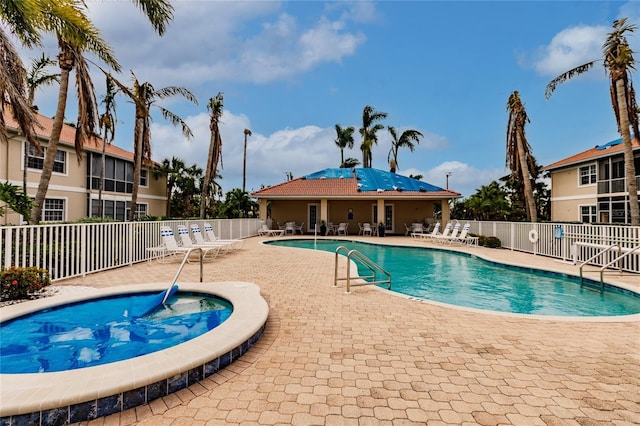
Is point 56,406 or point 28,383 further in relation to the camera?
point 28,383

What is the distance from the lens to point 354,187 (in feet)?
76.9

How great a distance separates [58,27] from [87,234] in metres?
5.63

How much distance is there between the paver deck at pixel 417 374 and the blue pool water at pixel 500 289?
196 centimetres

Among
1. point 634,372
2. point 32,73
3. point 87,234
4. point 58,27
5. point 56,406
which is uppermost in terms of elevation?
point 32,73

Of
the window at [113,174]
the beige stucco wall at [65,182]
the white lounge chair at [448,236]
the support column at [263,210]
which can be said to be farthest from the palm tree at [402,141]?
the window at [113,174]

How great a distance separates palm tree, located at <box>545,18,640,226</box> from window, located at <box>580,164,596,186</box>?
1115 cm

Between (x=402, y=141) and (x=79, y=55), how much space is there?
2454 cm

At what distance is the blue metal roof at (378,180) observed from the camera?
75.8 ft

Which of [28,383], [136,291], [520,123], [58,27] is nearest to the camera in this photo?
[28,383]

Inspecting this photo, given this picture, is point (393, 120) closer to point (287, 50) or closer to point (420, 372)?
point (287, 50)

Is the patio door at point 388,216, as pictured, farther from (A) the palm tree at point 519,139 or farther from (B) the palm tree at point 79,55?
(B) the palm tree at point 79,55

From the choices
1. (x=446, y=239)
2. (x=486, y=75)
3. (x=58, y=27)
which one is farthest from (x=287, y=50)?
(x=446, y=239)

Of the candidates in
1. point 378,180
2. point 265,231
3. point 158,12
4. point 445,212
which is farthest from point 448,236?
point 158,12

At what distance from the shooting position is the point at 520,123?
16.9 meters
